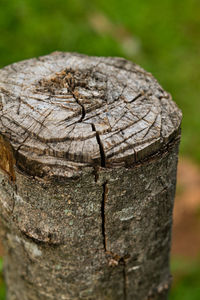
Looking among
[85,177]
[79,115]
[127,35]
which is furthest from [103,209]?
[127,35]

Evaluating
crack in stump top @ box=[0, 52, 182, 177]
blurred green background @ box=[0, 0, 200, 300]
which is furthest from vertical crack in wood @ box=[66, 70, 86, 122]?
blurred green background @ box=[0, 0, 200, 300]

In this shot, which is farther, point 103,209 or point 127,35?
point 127,35

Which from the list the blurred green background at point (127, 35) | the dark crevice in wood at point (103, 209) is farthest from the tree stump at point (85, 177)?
the blurred green background at point (127, 35)

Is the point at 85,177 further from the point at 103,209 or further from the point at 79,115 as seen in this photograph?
the point at 79,115

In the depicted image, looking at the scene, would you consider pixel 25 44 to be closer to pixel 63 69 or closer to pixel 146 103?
pixel 63 69

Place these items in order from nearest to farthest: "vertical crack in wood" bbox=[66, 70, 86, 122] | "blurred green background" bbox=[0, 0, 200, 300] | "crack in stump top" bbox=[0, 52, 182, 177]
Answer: "crack in stump top" bbox=[0, 52, 182, 177]
"vertical crack in wood" bbox=[66, 70, 86, 122]
"blurred green background" bbox=[0, 0, 200, 300]

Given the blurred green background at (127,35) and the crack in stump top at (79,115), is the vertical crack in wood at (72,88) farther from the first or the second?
the blurred green background at (127,35)

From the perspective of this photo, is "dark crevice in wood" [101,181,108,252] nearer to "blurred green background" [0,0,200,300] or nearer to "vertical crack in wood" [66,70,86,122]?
"vertical crack in wood" [66,70,86,122]

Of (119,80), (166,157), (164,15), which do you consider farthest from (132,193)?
(164,15)
